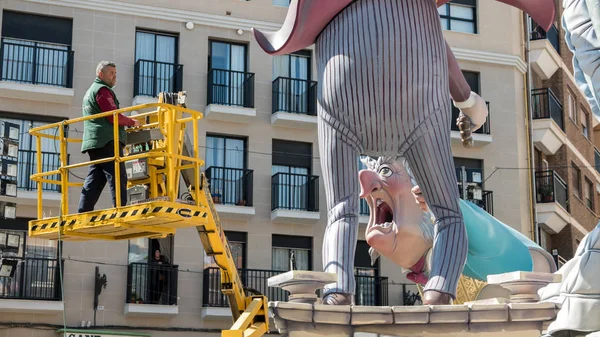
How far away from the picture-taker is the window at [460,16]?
30.6 metres

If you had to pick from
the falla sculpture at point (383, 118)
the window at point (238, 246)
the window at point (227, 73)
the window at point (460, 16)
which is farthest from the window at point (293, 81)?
the falla sculpture at point (383, 118)

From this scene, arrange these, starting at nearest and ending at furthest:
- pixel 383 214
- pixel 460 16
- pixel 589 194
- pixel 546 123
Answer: pixel 383 214, pixel 460 16, pixel 546 123, pixel 589 194

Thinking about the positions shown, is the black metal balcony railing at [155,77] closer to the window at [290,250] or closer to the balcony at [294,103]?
the balcony at [294,103]

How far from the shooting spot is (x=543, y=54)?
31.8 m

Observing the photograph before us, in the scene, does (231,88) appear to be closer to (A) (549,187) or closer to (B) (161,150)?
(A) (549,187)

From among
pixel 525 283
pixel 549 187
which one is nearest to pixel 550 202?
pixel 549 187

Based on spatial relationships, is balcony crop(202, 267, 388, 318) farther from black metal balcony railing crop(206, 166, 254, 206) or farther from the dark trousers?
the dark trousers

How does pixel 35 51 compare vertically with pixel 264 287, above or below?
above

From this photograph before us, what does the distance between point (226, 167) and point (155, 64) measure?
294 cm

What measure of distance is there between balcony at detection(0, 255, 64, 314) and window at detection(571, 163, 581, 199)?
52.0 ft

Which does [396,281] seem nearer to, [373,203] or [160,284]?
[160,284]

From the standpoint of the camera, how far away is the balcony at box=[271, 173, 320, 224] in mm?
27359

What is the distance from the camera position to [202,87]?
90.2 ft

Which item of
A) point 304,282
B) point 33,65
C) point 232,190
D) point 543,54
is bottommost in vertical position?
point 304,282
